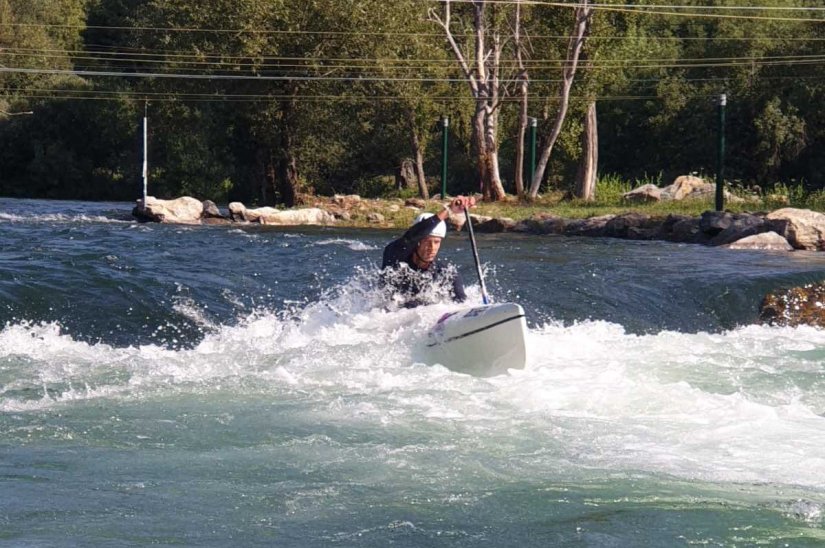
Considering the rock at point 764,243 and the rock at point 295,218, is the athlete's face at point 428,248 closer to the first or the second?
the rock at point 764,243

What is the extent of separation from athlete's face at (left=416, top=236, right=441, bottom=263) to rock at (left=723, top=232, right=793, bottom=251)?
956 cm

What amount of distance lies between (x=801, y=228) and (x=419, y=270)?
10.4 meters

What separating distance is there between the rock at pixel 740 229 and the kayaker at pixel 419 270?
9.79 metres

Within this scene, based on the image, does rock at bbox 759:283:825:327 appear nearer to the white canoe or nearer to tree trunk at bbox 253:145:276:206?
the white canoe

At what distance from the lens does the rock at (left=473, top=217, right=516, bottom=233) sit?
73.0 ft

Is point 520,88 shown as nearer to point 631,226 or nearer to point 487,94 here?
point 487,94

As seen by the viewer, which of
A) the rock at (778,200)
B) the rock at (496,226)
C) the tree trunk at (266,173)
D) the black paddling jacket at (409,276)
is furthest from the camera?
the tree trunk at (266,173)

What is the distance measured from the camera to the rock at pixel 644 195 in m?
26.8

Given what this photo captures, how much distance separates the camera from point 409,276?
10203mm

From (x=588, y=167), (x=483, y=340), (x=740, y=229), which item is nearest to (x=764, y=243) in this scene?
(x=740, y=229)

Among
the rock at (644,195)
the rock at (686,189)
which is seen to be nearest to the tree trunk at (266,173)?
the rock at (644,195)

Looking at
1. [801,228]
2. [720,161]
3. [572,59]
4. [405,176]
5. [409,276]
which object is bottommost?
[405,176]

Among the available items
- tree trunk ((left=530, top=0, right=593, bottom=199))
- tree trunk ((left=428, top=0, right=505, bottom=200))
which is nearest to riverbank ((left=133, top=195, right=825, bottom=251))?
tree trunk ((left=428, top=0, right=505, bottom=200))

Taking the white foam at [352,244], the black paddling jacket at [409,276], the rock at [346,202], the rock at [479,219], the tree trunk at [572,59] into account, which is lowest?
the rock at [346,202]
